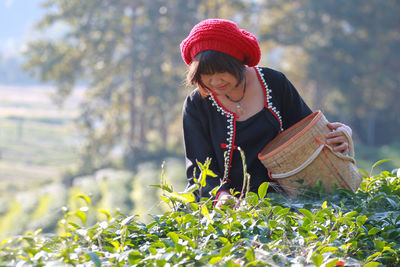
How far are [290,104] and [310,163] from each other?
37 cm

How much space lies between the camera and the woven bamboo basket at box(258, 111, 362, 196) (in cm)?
157

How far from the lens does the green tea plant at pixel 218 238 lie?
2.90 feet

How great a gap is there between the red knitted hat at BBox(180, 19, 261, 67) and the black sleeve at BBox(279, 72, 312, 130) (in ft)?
0.90

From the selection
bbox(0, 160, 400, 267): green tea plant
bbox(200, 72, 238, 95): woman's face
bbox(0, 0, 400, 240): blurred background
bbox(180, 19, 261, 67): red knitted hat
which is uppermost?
bbox(0, 0, 400, 240): blurred background

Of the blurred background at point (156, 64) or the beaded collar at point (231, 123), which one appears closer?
the beaded collar at point (231, 123)

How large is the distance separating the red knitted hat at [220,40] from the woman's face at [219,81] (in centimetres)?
8

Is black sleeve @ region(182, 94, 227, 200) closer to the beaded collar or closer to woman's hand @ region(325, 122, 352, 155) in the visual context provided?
the beaded collar

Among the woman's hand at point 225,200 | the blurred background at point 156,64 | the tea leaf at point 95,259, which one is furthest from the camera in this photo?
the blurred background at point 156,64

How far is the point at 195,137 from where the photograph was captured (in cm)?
185

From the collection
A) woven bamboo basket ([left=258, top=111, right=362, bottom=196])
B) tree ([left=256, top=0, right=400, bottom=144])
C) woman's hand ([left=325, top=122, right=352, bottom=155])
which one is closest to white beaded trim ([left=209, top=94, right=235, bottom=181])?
woven bamboo basket ([left=258, top=111, right=362, bottom=196])

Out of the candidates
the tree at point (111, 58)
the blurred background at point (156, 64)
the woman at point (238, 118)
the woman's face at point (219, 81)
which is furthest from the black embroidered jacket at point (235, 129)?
the tree at point (111, 58)

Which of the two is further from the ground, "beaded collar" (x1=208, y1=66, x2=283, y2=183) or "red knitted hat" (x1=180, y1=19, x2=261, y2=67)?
"red knitted hat" (x1=180, y1=19, x2=261, y2=67)

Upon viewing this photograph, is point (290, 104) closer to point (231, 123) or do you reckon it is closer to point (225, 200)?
point (231, 123)

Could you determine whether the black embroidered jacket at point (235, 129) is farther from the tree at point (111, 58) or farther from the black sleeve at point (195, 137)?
the tree at point (111, 58)
